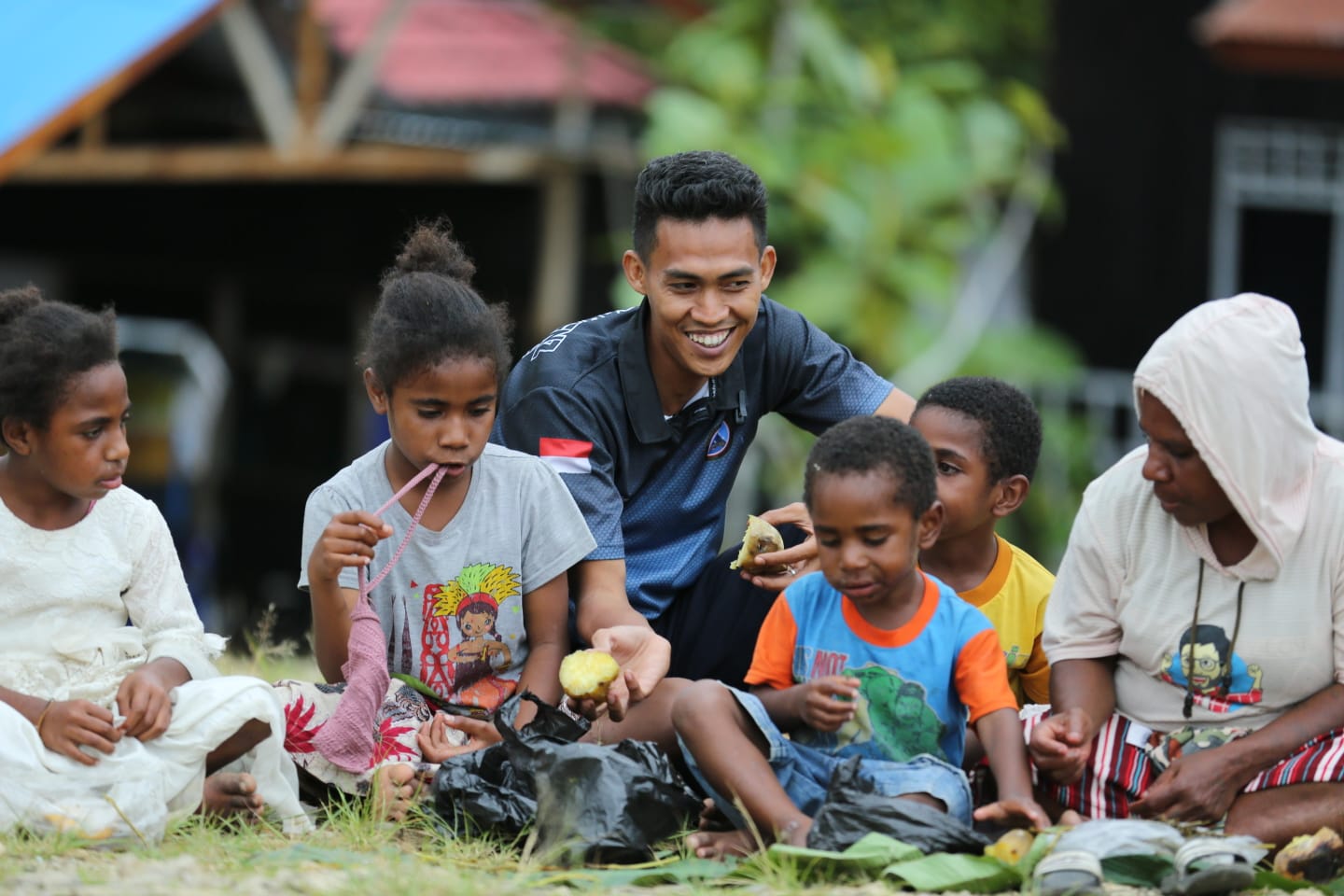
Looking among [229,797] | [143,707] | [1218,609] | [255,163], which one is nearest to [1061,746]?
[1218,609]

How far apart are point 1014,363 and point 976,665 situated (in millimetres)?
5993

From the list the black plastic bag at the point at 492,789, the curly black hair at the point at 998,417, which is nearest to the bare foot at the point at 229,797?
the black plastic bag at the point at 492,789

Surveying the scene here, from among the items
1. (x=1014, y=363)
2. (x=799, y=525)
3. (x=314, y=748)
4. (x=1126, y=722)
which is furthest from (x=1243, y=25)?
(x=314, y=748)

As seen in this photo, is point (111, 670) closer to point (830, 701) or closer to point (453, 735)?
point (453, 735)

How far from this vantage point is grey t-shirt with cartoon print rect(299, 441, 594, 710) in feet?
13.0

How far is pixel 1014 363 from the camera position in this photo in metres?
9.27

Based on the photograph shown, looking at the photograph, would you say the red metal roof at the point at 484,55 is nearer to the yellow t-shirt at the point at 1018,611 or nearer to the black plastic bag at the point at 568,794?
the yellow t-shirt at the point at 1018,611

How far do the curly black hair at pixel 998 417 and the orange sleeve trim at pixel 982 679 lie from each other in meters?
0.70

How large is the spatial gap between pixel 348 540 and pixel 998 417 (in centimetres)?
163

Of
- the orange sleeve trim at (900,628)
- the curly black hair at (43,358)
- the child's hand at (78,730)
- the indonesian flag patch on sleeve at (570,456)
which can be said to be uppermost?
the curly black hair at (43,358)

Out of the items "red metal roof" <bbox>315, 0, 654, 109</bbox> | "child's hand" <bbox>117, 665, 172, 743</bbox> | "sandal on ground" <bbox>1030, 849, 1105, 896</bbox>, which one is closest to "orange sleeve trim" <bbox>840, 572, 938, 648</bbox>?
"sandal on ground" <bbox>1030, 849, 1105, 896</bbox>

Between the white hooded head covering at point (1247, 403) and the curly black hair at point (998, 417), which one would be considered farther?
the curly black hair at point (998, 417)

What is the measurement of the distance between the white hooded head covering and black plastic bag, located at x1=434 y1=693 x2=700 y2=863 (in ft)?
4.33

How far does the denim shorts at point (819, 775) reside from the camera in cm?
340
